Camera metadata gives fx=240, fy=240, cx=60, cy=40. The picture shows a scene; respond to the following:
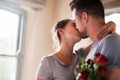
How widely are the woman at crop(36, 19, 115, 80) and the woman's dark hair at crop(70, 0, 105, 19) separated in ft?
1.04

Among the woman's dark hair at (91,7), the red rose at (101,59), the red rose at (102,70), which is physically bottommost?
the red rose at (102,70)

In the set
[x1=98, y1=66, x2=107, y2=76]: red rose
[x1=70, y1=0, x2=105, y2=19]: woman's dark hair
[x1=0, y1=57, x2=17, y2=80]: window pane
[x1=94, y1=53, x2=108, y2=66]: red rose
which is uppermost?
[x1=70, y1=0, x2=105, y2=19]: woman's dark hair

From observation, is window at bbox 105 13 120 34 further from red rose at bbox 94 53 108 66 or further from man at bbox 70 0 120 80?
red rose at bbox 94 53 108 66

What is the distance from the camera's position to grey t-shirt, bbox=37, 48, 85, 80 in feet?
5.33

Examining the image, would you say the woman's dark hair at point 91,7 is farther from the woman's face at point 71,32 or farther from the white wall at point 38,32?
the white wall at point 38,32

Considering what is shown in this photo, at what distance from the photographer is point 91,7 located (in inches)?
52.1

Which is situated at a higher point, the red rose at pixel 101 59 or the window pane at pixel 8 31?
the window pane at pixel 8 31

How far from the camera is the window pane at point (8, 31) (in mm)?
2971

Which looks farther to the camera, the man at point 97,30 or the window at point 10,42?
the window at point 10,42

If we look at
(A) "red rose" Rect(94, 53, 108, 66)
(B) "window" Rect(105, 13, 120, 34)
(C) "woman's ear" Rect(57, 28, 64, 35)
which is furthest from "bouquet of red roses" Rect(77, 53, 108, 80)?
(B) "window" Rect(105, 13, 120, 34)

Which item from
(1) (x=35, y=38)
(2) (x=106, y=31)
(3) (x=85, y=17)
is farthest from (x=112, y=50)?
(1) (x=35, y=38)

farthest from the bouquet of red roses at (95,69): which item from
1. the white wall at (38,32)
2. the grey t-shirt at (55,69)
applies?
the white wall at (38,32)

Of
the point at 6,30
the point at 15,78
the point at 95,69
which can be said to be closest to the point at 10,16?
the point at 6,30

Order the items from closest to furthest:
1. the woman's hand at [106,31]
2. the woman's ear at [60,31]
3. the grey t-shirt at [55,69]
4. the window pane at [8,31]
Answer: the woman's hand at [106,31]
the grey t-shirt at [55,69]
the woman's ear at [60,31]
the window pane at [8,31]
